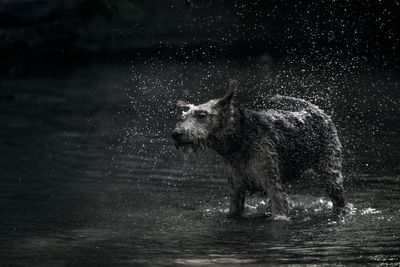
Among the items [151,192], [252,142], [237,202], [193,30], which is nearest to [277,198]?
[237,202]

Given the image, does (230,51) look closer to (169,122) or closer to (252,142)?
(169,122)

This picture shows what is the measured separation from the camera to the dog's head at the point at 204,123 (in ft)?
31.7

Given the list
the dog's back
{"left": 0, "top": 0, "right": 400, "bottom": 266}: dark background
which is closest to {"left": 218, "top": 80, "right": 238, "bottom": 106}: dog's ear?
the dog's back

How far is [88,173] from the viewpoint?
13312 mm

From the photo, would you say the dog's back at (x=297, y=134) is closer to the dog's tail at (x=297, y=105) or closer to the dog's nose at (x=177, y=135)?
the dog's tail at (x=297, y=105)

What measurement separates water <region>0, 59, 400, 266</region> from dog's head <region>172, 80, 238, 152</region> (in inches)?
38.6

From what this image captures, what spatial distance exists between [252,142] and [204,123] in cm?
64

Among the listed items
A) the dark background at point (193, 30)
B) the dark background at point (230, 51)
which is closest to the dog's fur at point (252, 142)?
the dark background at point (230, 51)

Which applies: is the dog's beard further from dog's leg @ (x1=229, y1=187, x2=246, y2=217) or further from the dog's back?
dog's leg @ (x1=229, y1=187, x2=246, y2=217)

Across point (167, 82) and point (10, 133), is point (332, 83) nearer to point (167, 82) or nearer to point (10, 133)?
point (167, 82)

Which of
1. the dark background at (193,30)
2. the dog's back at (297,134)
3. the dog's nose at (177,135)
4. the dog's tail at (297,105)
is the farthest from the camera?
the dark background at (193,30)

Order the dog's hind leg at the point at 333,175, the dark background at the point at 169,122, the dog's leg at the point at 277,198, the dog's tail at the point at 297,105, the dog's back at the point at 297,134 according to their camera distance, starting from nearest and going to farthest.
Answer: the dark background at the point at 169,122, the dog's leg at the point at 277,198, the dog's back at the point at 297,134, the dog's hind leg at the point at 333,175, the dog's tail at the point at 297,105

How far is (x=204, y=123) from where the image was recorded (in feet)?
32.4

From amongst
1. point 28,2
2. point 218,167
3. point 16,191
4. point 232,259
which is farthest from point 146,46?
point 232,259
